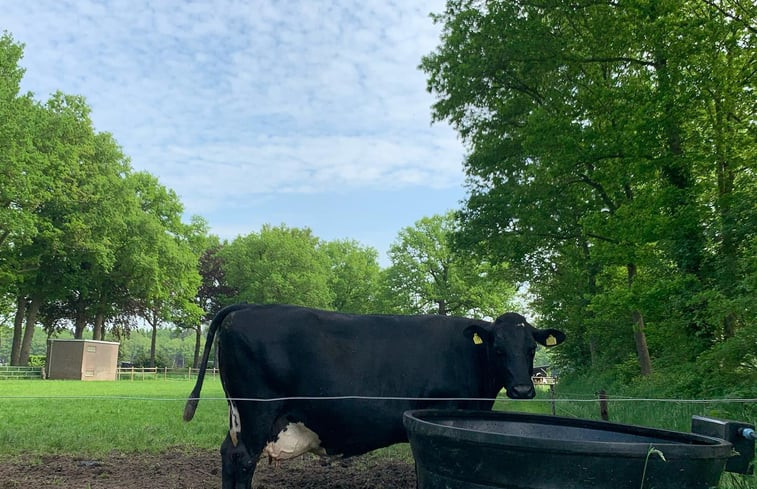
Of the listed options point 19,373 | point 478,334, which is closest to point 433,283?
point 19,373

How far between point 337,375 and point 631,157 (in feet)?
33.2

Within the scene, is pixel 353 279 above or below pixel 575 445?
above

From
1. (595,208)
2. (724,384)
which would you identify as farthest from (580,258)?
(724,384)

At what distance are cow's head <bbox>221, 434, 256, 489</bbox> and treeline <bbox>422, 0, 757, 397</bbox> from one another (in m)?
7.31

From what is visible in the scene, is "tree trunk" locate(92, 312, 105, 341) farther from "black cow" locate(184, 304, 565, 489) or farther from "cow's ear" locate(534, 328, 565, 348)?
"cow's ear" locate(534, 328, 565, 348)

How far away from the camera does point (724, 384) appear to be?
9195 mm

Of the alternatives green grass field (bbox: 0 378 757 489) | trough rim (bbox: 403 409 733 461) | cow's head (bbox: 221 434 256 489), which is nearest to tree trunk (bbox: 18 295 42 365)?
green grass field (bbox: 0 378 757 489)

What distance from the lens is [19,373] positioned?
3319 cm

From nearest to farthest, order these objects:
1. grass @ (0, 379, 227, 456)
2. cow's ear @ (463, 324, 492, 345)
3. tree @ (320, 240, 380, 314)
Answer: cow's ear @ (463, 324, 492, 345) → grass @ (0, 379, 227, 456) → tree @ (320, 240, 380, 314)

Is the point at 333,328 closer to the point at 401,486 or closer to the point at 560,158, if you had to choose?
the point at 401,486

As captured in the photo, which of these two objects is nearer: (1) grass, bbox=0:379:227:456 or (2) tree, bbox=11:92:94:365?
(1) grass, bbox=0:379:227:456

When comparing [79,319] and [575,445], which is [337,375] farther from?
[79,319]

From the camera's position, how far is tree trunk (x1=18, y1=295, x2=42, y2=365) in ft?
120

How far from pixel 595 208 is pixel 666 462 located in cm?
1685
